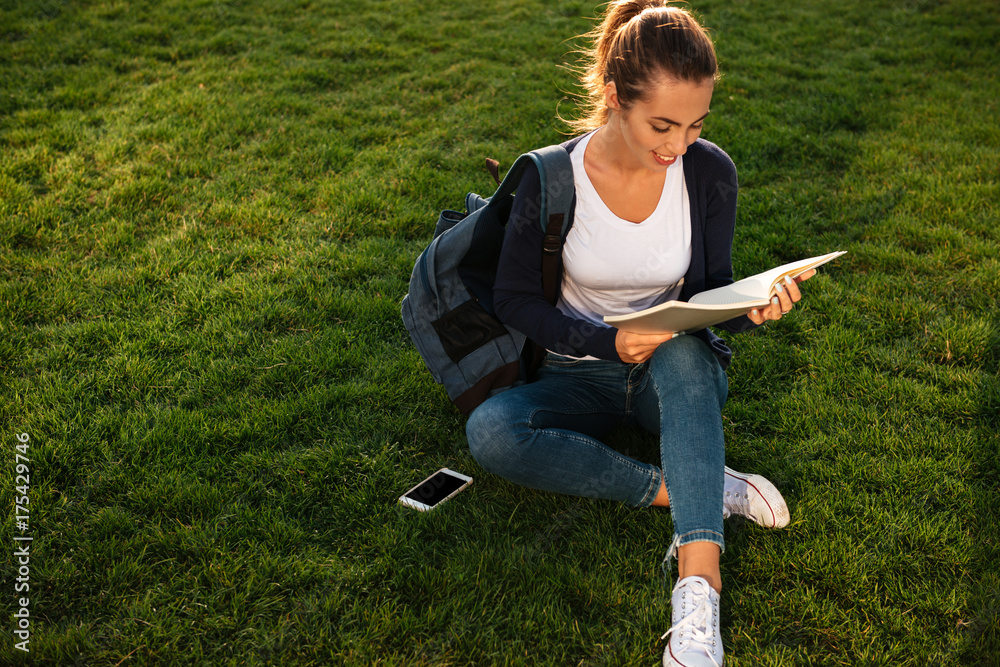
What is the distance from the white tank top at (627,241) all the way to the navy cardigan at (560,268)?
5 cm

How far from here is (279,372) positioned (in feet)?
12.1

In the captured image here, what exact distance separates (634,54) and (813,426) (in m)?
1.93

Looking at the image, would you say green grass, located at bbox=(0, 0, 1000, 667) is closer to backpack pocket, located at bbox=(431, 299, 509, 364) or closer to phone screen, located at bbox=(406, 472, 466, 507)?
phone screen, located at bbox=(406, 472, 466, 507)

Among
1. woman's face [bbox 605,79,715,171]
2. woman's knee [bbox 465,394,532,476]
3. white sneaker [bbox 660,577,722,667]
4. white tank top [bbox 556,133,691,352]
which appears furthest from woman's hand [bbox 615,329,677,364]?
white sneaker [bbox 660,577,722,667]

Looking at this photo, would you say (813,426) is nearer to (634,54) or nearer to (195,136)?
(634,54)

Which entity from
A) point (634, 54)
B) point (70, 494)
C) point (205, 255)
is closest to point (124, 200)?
point (205, 255)

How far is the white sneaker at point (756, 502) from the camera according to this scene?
285cm

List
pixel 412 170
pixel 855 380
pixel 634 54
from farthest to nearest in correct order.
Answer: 1. pixel 412 170
2. pixel 855 380
3. pixel 634 54

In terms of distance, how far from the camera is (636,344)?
2627 millimetres

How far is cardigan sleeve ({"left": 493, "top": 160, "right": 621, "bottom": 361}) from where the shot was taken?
8.97 feet

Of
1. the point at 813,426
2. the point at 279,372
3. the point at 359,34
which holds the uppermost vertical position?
the point at 359,34

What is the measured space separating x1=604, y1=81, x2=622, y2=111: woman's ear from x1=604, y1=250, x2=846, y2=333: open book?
785 mm

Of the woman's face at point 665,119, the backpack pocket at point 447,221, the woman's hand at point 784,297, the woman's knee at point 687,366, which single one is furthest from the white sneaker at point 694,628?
the backpack pocket at point 447,221

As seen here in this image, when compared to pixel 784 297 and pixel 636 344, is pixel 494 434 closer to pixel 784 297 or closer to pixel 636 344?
pixel 636 344
